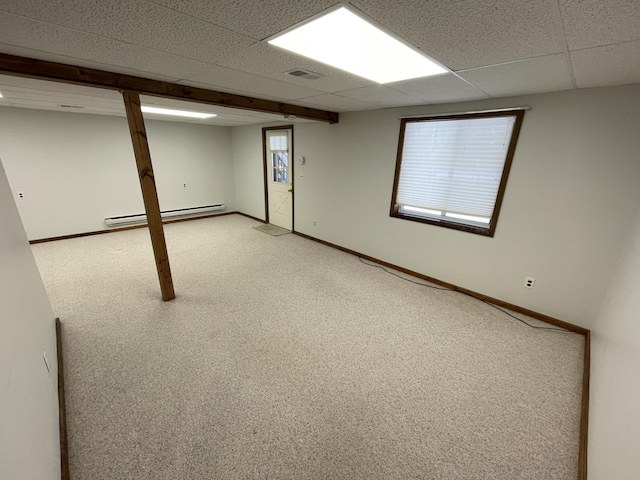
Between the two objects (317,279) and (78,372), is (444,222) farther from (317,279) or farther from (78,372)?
(78,372)

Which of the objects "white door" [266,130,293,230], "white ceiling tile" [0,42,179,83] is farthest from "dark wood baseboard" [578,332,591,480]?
"white door" [266,130,293,230]

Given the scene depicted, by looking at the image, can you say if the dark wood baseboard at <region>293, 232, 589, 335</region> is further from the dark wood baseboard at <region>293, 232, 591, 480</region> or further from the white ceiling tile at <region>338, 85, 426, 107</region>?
the white ceiling tile at <region>338, 85, 426, 107</region>

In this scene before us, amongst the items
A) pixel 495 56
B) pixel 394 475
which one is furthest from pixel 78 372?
pixel 495 56

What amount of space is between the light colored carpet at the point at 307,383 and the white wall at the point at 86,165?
1.78 metres

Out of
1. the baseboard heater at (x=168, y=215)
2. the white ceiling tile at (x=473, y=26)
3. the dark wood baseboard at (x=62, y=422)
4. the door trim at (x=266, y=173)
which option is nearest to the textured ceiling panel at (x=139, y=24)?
the white ceiling tile at (x=473, y=26)

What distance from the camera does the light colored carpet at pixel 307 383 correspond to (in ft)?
4.61

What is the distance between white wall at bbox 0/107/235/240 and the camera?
4012 mm

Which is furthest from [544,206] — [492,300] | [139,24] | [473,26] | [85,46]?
[85,46]

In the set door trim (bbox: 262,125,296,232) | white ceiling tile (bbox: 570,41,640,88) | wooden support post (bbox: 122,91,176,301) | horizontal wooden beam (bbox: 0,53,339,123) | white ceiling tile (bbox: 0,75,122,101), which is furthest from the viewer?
door trim (bbox: 262,125,296,232)

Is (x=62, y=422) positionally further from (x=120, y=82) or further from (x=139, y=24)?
(x=120, y=82)

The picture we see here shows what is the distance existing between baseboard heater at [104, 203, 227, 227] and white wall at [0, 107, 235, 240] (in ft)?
0.33

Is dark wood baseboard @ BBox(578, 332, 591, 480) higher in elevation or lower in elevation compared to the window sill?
lower

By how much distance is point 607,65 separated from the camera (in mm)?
1574

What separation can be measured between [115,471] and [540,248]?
3681mm
